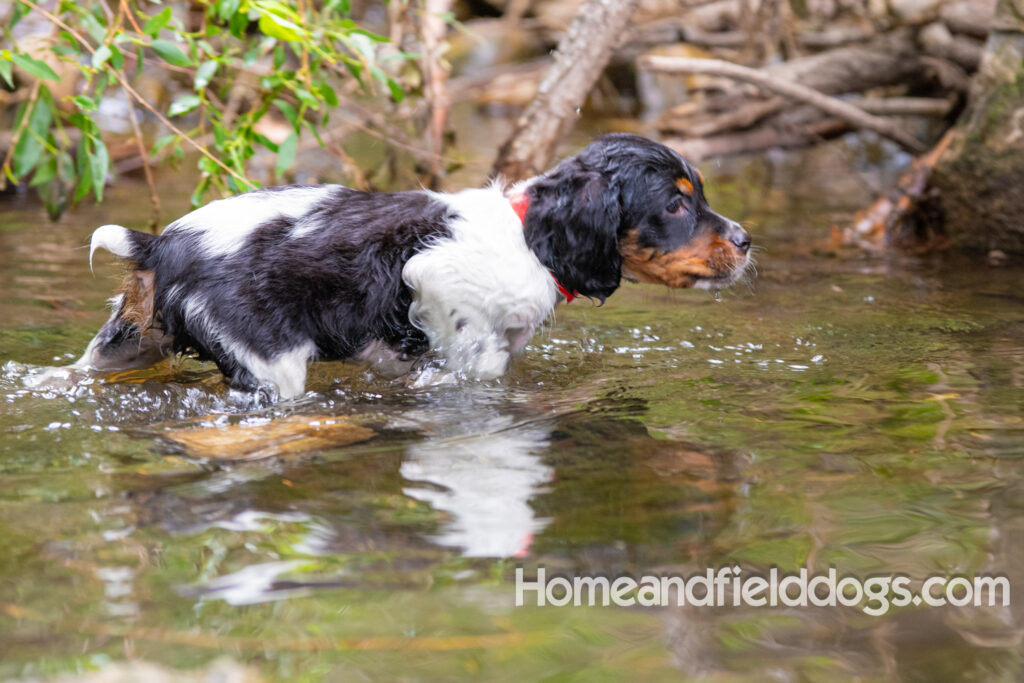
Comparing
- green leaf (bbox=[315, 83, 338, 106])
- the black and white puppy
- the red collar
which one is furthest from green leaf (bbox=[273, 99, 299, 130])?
the red collar

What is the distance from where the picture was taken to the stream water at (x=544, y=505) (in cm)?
228

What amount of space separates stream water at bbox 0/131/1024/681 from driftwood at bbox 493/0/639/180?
1.60 meters

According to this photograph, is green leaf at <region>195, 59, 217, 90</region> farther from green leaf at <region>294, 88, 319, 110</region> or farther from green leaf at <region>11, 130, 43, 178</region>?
green leaf at <region>11, 130, 43, 178</region>

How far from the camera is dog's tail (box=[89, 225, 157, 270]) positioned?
147 inches

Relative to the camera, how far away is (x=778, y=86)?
7.52 m

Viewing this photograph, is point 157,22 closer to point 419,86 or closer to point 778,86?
point 419,86

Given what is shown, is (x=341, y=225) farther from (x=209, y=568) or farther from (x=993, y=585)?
(x=993, y=585)

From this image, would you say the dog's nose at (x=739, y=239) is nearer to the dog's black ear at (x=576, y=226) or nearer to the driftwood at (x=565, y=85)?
the dog's black ear at (x=576, y=226)

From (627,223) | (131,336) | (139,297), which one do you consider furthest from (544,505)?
(131,336)

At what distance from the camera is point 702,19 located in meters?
10.9

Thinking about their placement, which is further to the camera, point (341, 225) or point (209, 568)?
point (341, 225)

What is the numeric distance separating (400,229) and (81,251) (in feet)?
11.0

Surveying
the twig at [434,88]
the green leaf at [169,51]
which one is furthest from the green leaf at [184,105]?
the twig at [434,88]

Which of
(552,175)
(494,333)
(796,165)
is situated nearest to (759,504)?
(494,333)
